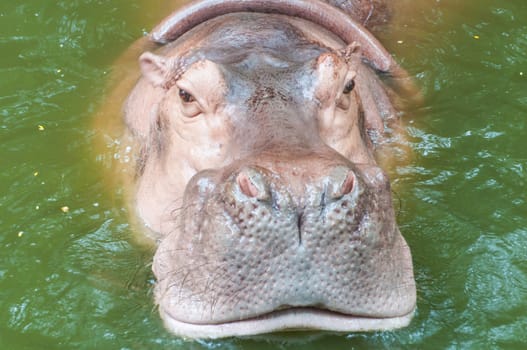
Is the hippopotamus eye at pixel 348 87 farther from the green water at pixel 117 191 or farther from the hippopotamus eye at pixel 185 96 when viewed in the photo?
the hippopotamus eye at pixel 185 96

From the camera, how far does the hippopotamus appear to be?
307 centimetres

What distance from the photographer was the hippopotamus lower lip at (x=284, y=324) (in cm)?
323

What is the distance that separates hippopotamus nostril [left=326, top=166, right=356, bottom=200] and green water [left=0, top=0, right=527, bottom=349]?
2.87 feet

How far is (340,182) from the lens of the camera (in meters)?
3.06

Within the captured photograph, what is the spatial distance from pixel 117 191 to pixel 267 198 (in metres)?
2.20

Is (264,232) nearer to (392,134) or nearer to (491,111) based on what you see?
(392,134)

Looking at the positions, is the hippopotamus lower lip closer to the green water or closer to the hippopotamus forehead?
the green water

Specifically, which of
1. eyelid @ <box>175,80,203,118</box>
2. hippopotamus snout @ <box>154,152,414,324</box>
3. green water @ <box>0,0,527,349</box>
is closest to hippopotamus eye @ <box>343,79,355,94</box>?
green water @ <box>0,0,527,349</box>

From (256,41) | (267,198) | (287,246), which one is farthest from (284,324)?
(256,41)

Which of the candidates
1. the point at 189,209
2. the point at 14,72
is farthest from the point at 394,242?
the point at 14,72

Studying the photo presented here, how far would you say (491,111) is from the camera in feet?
19.2

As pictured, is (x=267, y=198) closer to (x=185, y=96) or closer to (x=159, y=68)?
(x=185, y=96)

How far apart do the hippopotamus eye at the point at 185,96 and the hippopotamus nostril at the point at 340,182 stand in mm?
1196

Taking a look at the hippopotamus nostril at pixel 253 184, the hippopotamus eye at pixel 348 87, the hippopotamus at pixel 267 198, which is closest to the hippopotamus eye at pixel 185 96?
the hippopotamus at pixel 267 198
